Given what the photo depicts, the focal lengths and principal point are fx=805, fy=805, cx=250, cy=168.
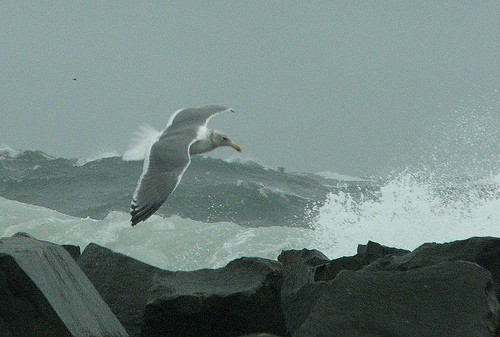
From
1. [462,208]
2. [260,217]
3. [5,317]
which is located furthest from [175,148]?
[260,217]

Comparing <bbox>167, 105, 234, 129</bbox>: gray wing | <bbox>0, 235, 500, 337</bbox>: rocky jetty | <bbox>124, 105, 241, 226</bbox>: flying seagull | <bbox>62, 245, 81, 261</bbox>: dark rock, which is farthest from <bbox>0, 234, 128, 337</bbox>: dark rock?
<bbox>167, 105, 234, 129</bbox>: gray wing

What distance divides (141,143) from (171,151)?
846 mm

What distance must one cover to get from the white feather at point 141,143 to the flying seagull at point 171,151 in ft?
0.06

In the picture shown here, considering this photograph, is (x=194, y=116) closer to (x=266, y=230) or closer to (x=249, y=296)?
(x=249, y=296)

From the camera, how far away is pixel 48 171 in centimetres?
3009

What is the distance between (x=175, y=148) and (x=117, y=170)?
24026 millimetres

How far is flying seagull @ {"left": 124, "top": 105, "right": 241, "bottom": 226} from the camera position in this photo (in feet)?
16.4

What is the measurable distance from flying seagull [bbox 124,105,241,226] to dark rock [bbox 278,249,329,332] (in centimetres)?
95

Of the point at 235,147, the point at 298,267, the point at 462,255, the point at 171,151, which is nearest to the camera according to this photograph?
the point at 462,255

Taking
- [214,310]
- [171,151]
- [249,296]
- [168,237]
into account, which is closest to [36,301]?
[214,310]

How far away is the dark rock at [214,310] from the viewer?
4.19 m

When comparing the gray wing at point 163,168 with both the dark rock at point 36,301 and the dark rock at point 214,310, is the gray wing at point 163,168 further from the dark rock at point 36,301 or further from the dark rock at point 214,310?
the dark rock at point 36,301

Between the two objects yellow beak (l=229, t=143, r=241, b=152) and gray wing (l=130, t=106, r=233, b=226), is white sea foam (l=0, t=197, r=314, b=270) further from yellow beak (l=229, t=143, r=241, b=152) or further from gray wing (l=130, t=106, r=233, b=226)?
gray wing (l=130, t=106, r=233, b=226)

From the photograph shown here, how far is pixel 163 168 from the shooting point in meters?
5.35
